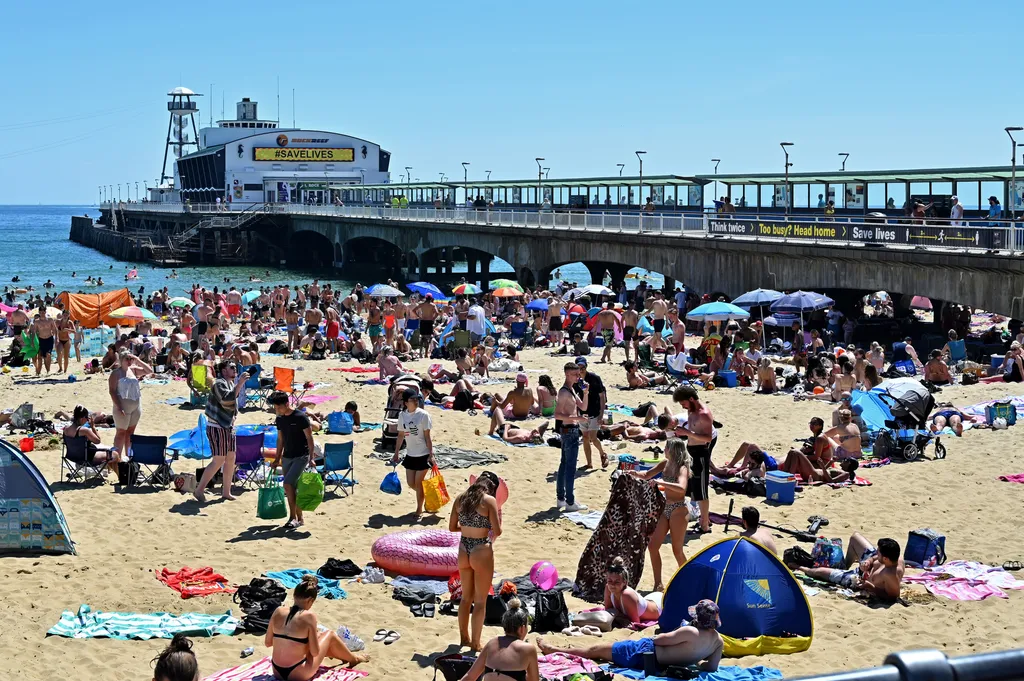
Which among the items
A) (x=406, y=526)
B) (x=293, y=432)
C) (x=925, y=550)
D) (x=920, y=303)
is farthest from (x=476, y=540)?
(x=920, y=303)

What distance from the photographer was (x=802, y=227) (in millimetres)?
26844

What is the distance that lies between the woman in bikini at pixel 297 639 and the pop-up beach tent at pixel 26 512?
332 centimetres

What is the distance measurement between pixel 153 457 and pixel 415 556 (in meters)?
3.77

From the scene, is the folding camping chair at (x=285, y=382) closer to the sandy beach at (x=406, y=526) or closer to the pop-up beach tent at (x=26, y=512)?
the sandy beach at (x=406, y=526)

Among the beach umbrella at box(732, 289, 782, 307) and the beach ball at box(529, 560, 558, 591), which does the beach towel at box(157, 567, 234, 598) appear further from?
the beach umbrella at box(732, 289, 782, 307)

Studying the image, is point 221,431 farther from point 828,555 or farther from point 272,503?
point 828,555

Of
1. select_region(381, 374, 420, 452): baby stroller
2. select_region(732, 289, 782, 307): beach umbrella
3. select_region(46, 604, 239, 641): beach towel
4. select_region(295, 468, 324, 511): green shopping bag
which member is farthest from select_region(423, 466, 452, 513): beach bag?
select_region(732, 289, 782, 307): beach umbrella

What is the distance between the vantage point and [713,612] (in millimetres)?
6945

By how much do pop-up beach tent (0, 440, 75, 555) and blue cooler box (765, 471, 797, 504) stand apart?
21.1ft

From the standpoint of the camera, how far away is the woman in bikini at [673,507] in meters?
8.73

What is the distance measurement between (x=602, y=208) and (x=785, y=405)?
98.2ft

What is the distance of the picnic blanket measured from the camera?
8.62 meters

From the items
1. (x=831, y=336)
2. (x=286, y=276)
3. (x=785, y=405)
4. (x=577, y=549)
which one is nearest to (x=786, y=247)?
(x=831, y=336)

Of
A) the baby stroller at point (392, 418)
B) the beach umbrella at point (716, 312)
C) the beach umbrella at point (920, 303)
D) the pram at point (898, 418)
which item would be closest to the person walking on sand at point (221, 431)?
the baby stroller at point (392, 418)
